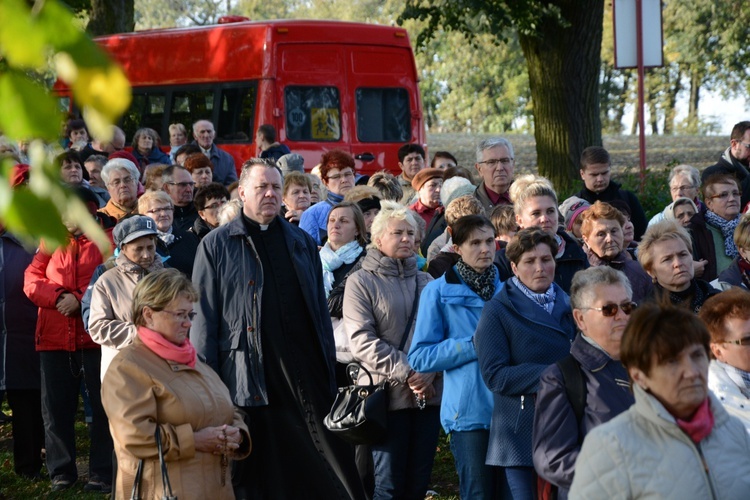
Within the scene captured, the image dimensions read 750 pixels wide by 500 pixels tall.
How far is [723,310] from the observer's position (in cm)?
478

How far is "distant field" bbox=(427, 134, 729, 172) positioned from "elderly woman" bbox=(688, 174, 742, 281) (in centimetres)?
1421

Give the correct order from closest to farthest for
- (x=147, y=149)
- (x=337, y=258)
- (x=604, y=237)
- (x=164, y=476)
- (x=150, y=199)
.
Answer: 1. (x=164, y=476)
2. (x=604, y=237)
3. (x=337, y=258)
4. (x=150, y=199)
5. (x=147, y=149)

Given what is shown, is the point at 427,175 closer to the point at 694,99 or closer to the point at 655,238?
the point at 655,238

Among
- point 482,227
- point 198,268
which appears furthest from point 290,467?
point 482,227

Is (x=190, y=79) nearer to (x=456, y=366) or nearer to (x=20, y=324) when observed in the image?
(x=20, y=324)

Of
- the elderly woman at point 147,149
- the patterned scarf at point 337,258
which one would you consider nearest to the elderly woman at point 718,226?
the patterned scarf at point 337,258

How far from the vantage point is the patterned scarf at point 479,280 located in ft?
21.6

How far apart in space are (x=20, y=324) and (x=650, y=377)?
6.31 m

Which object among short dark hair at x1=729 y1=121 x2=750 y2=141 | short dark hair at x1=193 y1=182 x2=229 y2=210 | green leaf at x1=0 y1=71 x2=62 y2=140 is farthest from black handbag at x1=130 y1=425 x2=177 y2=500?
short dark hair at x1=729 y1=121 x2=750 y2=141

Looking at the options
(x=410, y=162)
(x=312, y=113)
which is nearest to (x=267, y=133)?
(x=312, y=113)

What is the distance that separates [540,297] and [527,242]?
29 centimetres

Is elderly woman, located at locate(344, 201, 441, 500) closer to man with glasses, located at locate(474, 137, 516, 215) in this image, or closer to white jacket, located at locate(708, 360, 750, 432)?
man with glasses, located at locate(474, 137, 516, 215)

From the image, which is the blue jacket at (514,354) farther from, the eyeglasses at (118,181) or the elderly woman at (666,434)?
the eyeglasses at (118,181)

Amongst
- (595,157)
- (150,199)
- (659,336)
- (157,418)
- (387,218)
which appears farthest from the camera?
(595,157)
